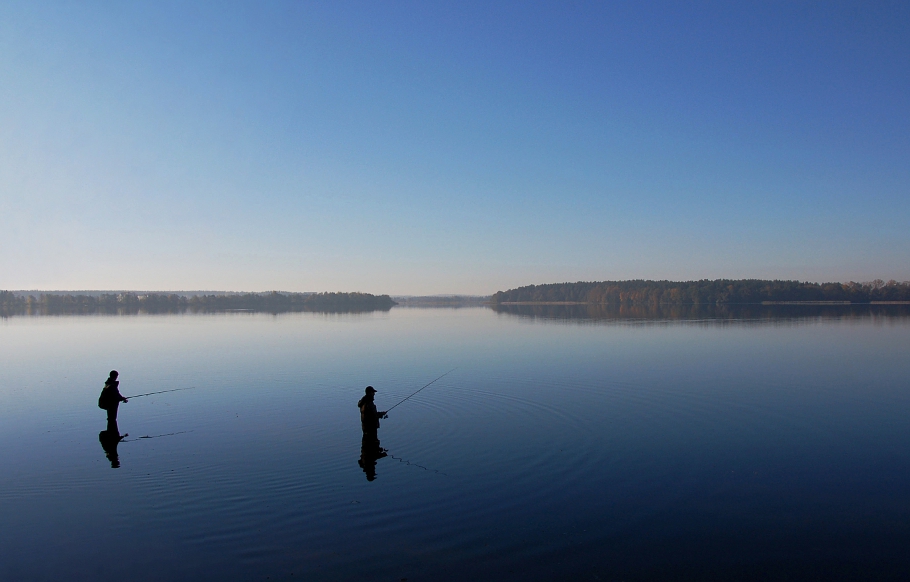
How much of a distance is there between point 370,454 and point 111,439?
21.6 ft

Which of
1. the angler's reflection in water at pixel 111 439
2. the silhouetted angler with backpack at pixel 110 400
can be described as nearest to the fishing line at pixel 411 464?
the angler's reflection in water at pixel 111 439

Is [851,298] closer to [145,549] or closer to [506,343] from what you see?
[506,343]

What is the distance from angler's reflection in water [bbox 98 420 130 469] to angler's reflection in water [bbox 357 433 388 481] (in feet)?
16.9

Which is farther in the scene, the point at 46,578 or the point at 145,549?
the point at 145,549

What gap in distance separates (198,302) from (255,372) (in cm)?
16024

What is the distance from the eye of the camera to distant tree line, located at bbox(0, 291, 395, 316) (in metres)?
148

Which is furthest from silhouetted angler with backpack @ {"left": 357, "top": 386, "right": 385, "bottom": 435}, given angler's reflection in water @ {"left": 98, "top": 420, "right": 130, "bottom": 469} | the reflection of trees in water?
the reflection of trees in water

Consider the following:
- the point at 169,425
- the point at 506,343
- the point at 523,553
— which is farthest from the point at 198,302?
the point at 523,553

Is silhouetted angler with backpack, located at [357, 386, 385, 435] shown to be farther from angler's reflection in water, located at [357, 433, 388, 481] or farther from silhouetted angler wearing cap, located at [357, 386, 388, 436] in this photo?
angler's reflection in water, located at [357, 433, 388, 481]

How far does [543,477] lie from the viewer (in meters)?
10.5

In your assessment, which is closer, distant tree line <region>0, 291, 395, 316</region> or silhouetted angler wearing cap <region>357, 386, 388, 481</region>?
silhouetted angler wearing cap <region>357, 386, 388, 481</region>

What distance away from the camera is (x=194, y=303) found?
168 meters

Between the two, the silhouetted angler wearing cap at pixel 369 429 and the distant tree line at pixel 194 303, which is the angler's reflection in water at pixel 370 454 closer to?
the silhouetted angler wearing cap at pixel 369 429

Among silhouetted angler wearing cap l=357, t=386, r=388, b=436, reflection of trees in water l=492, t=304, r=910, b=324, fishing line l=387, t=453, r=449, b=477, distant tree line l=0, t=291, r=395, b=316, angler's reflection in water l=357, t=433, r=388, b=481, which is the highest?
distant tree line l=0, t=291, r=395, b=316
